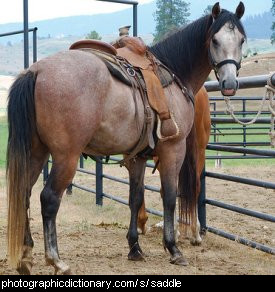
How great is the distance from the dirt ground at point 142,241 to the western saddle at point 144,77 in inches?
32.3

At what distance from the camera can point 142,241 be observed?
16.2ft

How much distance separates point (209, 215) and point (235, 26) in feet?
9.35

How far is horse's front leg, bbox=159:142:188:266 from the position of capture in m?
4.02

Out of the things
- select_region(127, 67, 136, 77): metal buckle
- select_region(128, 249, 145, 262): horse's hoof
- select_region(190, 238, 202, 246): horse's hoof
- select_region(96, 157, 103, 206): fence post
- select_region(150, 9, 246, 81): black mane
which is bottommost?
select_region(96, 157, 103, 206): fence post

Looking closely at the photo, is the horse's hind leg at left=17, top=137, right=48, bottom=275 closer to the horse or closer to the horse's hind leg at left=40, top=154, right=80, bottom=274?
the horse's hind leg at left=40, top=154, right=80, bottom=274

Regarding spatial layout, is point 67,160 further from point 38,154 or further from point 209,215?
point 209,215

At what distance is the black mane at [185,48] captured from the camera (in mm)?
4273

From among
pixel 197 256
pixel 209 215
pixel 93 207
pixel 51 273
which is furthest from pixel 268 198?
pixel 51 273

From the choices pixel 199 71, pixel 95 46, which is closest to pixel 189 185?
pixel 199 71

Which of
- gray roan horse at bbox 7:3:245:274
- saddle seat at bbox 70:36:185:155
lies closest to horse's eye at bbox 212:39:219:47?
gray roan horse at bbox 7:3:245:274

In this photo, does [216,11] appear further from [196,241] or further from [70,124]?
[196,241]

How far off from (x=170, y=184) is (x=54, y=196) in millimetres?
950

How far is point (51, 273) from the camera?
11.9 ft
